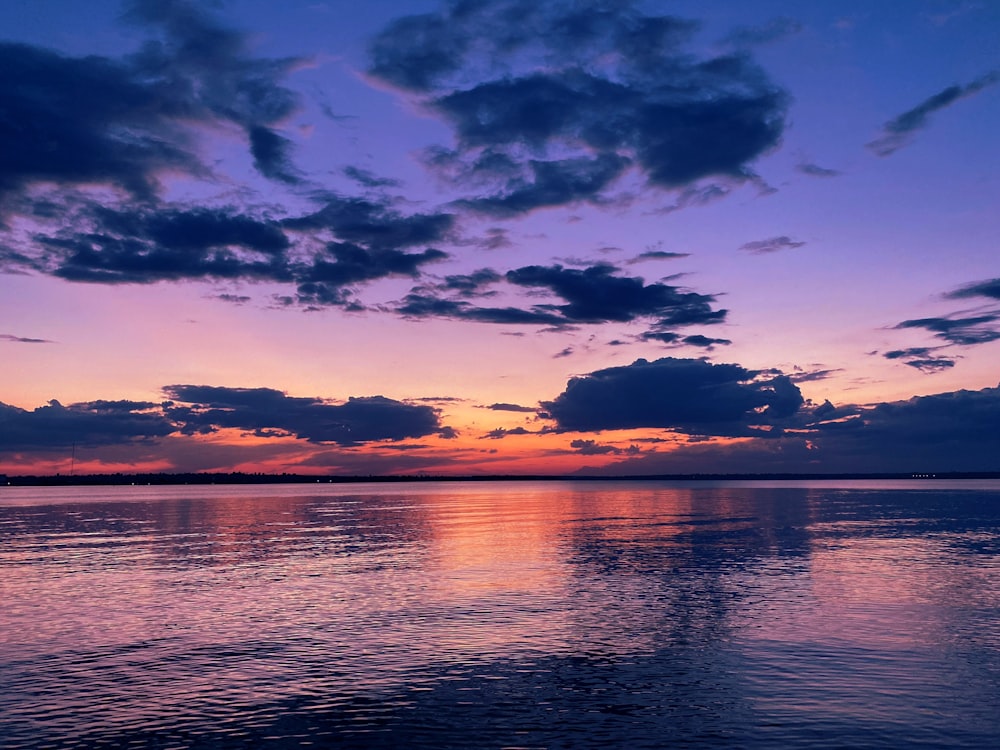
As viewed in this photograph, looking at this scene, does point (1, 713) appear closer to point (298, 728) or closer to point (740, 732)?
point (298, 728)

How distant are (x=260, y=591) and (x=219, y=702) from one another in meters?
23.0

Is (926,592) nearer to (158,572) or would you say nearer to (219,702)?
(219,702)

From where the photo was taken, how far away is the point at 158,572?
55.9 metres

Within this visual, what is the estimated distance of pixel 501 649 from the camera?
1262 inches

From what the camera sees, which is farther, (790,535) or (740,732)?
(790,535)

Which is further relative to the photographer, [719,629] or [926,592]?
[926,592]

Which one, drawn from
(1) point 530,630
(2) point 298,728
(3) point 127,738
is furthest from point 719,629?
(3) point 127,738

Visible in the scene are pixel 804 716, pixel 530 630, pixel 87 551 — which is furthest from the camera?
pixel 87 551

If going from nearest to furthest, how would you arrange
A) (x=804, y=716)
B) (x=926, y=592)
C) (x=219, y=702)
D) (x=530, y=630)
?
(x=804, y=716) < (x=219, y=702) < (x=530, y=630) < (x=926, y=592)

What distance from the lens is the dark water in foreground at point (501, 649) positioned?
22719 mm

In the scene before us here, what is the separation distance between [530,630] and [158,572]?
32656 millimetres

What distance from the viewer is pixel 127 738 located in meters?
21.7

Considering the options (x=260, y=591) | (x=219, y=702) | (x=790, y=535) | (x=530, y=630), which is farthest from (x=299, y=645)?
(x=790, y=535)

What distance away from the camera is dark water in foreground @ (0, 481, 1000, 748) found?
74.5 feet
